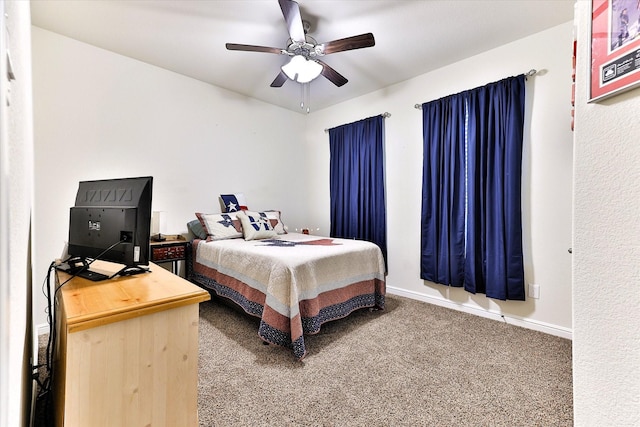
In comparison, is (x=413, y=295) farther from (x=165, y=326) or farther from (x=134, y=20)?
(x=134, y=20)

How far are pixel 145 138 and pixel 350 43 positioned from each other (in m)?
2.35

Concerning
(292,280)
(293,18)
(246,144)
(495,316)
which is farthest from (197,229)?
(495,316)

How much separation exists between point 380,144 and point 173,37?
243 centimetres

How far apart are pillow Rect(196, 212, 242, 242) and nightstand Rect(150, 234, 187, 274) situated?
0.94ft

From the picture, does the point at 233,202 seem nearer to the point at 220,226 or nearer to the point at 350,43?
the point at 220,226

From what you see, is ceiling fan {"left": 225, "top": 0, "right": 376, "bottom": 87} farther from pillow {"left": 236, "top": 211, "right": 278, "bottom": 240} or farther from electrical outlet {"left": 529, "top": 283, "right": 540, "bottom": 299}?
electrical outlet {"left": 529, "top": 283, "right": 540, "bottom": 299}

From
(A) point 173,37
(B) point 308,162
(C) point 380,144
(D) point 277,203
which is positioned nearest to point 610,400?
(C) point 380,144

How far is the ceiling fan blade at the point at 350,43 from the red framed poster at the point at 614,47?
5.24 feet

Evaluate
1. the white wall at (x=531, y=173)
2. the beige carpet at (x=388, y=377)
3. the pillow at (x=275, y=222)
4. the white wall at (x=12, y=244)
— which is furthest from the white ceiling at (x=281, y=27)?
the beige carpet at (x=388, y=377)

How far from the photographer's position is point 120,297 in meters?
1.00

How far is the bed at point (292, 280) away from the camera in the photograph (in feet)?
6.57

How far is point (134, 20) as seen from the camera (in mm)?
2324

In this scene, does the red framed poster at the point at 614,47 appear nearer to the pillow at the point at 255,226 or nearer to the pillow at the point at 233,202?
the pillow at the point at 255,226

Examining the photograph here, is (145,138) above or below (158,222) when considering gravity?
above
